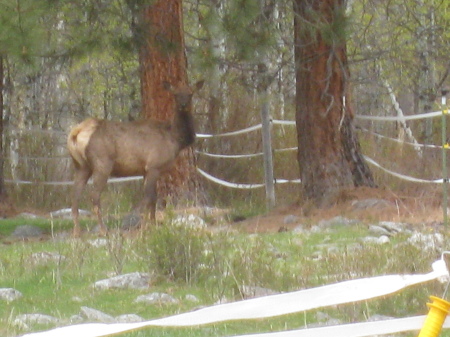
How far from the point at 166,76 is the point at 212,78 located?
266 cm

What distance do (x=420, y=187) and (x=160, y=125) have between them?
4157 millimetres

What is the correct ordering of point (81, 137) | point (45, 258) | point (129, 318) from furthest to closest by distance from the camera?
point (81, 137) → point (45, 258) → point (129, 318)

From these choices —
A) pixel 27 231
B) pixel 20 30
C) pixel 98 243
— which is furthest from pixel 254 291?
pixel 27 231

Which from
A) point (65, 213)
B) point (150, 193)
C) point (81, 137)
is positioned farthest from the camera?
point (65, 213)

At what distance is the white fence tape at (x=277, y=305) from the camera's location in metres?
3.24

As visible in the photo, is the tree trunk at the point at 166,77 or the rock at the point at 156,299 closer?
the rock at the point at 156,299

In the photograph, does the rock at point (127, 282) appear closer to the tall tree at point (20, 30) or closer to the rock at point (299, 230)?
the tall tree at point (20, 30)

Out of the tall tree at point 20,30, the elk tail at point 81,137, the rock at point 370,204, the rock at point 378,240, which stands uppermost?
the tall tree at point 20,30

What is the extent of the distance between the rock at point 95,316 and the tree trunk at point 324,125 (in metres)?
7.47

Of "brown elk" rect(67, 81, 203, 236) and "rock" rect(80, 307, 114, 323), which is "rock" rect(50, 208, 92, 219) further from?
"rock" rect(80, 307, 114, 323)

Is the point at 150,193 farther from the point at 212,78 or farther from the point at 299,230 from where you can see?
the point at 299,230

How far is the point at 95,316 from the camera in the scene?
6.18 meters

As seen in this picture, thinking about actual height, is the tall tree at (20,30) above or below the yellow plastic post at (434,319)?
above

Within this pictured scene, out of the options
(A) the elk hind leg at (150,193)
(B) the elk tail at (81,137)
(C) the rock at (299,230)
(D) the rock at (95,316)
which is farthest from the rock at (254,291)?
(B) the elk tail at (81,137)
